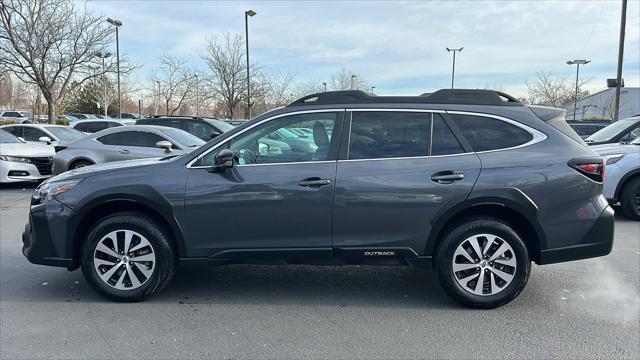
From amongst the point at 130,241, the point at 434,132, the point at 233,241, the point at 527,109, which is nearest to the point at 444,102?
the point at 434,132

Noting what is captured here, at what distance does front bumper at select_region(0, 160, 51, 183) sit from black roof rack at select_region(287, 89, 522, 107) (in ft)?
29.6

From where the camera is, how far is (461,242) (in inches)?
157

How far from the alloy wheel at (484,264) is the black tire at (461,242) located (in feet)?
0.09

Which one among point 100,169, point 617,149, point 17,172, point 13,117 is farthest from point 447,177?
point 13,117

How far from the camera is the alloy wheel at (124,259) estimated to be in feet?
13.6

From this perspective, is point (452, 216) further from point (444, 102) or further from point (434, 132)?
point (444, 102)

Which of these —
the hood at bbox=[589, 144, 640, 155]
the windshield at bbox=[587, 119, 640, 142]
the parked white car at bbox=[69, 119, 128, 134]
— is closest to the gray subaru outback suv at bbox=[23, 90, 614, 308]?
the hood at bbox=[589, 144, 640, 155]

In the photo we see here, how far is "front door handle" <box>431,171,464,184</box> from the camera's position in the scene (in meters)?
3.93

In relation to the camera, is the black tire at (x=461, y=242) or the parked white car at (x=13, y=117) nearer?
the black tire at (x=461, y=242)

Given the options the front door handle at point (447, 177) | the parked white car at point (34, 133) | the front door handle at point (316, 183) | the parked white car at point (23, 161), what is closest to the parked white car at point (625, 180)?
the front door handle at point (447, 177)

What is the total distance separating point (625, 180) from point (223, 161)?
21.7ft

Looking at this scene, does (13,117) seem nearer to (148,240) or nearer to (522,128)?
(148,240)

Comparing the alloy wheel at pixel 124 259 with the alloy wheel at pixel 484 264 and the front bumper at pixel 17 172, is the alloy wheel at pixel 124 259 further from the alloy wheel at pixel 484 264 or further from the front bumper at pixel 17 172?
the front bumper at pixel 17 172

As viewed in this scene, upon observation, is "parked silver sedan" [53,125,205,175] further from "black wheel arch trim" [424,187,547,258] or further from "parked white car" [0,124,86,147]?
"black wheel arch trim" [424,187,547,258]
